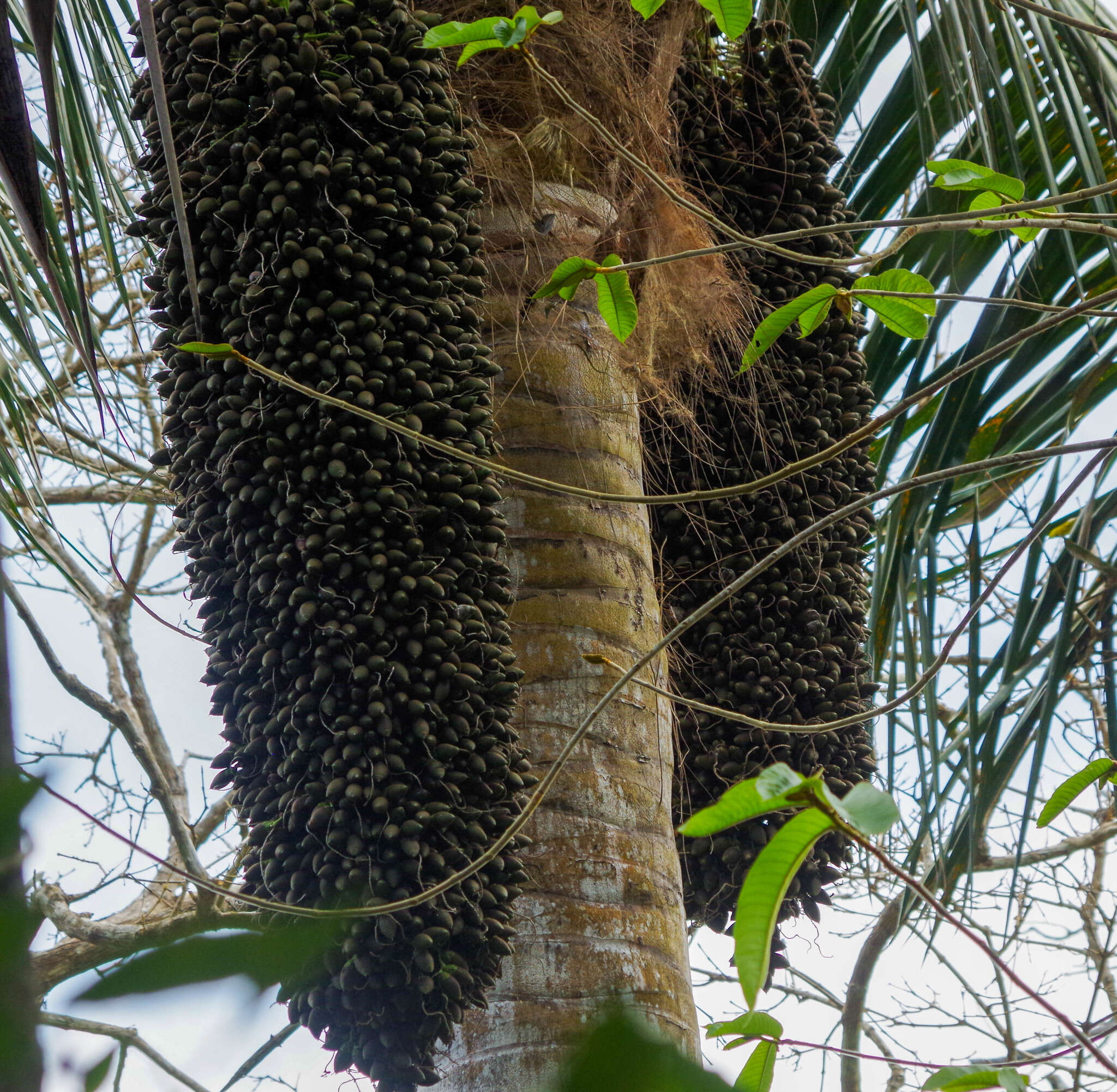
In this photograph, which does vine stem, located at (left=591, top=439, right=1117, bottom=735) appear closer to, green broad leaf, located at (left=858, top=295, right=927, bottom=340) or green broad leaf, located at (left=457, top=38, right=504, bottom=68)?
green broad leaf, located at (left=858, top=295, right=927, bottom=340)

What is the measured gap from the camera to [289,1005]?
1306 mm

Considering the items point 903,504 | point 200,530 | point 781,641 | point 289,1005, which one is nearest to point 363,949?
point 289,1005

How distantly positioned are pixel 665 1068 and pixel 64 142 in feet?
6.61

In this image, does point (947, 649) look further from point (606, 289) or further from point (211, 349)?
point (211, 349)

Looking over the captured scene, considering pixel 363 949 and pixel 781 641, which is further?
pixel 781 641

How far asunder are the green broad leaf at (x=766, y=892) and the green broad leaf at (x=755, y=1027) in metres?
0.19

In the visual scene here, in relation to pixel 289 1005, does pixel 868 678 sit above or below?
above

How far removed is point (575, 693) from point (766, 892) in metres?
0.88

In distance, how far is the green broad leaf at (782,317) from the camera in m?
1.31

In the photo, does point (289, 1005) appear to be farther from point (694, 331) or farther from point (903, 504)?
point (903, 504)

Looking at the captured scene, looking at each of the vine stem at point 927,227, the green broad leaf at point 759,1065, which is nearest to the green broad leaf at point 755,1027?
the green broad leaf at point 759,1065

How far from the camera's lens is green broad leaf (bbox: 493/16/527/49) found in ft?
3.89

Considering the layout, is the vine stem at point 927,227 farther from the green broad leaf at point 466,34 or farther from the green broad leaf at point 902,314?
the green broad leaf at point 466,34

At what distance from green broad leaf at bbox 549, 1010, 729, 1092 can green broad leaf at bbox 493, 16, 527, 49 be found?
1.10 m
